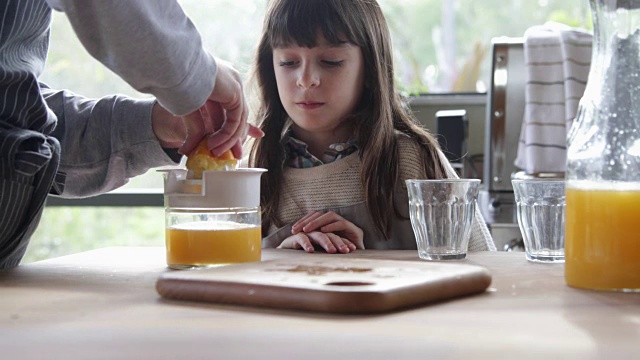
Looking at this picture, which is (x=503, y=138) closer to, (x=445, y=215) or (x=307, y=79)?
(x=307, y=79)

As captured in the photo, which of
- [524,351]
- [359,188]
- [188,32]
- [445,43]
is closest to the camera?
[524,351]

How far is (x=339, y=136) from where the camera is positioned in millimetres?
1914

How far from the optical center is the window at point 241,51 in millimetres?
3728

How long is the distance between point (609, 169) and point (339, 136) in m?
1.06

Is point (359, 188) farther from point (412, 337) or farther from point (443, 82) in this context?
point (443, 82)

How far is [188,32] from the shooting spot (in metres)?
1.01

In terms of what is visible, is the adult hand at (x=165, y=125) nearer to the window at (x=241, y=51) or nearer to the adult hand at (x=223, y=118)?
the adult hand at (x=223, y=118)

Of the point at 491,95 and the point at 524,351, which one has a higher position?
the point at 491,95

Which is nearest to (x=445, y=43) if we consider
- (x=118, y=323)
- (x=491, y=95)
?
(x=491, y=95)

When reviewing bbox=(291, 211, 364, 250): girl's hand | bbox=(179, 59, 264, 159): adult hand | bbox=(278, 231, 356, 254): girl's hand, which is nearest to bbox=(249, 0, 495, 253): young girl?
bbox=(291, 211, 364, 250): girl's hand

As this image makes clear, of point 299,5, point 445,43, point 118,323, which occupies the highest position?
point 445,43

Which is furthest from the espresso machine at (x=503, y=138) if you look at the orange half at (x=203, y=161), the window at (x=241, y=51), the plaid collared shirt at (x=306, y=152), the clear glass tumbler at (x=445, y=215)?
the orange half at (x=203, y=161)

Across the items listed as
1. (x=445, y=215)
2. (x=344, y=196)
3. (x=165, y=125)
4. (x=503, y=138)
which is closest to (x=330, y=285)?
(x=445, y=215)

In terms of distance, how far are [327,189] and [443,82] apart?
7.65ft
